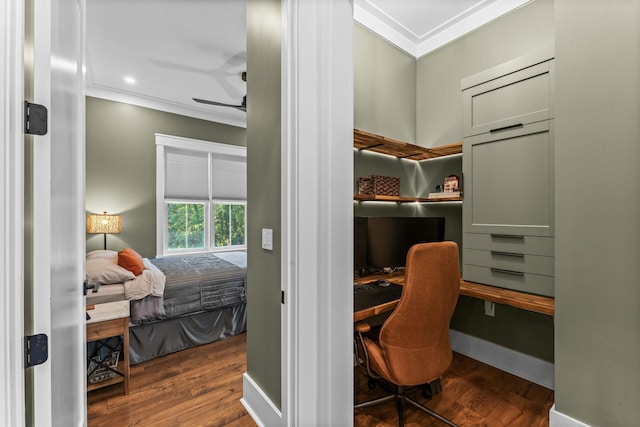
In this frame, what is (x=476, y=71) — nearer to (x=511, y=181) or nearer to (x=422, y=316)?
(x=511, y=181)

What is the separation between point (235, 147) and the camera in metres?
5.14

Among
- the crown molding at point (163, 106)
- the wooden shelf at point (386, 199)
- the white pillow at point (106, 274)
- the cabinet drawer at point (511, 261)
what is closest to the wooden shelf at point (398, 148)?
the wooden shelf at point (386, 199)

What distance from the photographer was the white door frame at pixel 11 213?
2.40ft

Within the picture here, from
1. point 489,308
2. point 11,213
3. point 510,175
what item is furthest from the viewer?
point 489,308

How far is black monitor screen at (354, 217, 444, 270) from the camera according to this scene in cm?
236

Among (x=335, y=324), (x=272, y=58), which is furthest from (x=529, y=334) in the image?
(x=272, y=58)

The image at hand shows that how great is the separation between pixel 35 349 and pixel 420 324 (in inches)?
59.6

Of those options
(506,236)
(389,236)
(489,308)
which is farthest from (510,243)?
(389,236)

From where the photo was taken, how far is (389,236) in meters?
2.46

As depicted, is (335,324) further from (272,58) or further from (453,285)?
(272,58)

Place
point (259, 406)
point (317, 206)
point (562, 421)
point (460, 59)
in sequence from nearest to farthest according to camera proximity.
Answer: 1. point (317, 206)
2. point (562, 421)
3. point (259, 406)
4. point (460, 59)

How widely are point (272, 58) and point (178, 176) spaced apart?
3.68 meters

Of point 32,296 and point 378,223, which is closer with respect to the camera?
point 32,296

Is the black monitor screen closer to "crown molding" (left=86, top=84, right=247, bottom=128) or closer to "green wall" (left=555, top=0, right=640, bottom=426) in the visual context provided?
"green wall" (left=555, top=0, right=640, bottom=426)
